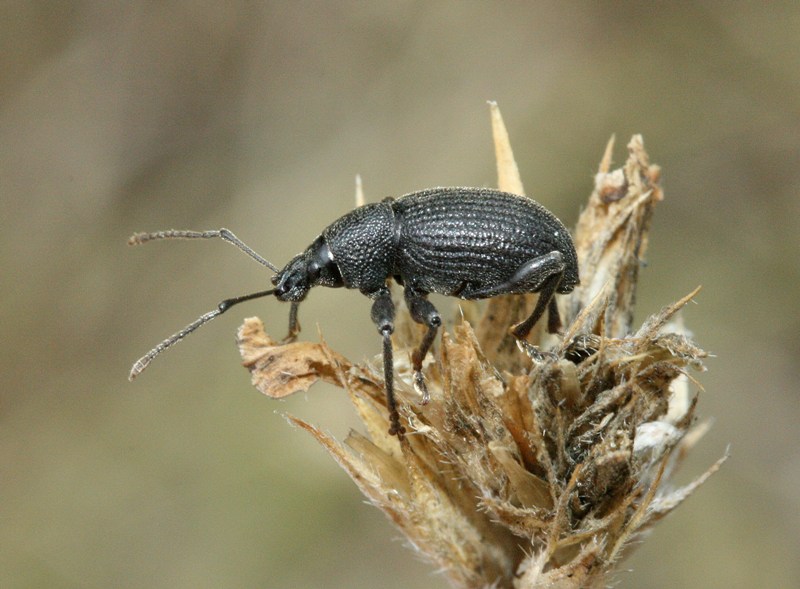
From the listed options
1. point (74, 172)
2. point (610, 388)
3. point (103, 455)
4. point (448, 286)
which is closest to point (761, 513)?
point (448, 286)

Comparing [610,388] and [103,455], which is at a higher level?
[103,455]

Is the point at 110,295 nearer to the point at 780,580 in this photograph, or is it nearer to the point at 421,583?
the point at 421,583

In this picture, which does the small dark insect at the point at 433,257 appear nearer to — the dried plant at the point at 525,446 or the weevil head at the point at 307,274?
the weevil head at the point at 307,274

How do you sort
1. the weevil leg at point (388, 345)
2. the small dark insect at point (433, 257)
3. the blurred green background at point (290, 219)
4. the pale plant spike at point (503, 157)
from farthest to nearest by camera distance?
the blurred green background at point (290, 219) → the small dark insect at point (433, 257) → the pale plant spike at point (503, 157) → the weevil leg at point (388, 345)

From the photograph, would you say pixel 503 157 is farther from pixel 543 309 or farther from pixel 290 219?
pixel 290 219

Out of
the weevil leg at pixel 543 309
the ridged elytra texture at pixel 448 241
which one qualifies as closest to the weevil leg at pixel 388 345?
the ridged elytra texture at pixel 448 241

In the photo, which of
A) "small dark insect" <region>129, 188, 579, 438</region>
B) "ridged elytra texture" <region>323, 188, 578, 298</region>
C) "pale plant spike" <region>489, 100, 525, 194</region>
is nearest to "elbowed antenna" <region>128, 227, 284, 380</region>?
"small dark insect" <region>129, 188, 579, 438</region>

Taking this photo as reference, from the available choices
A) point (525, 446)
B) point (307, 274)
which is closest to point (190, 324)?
point (307, 274)
